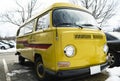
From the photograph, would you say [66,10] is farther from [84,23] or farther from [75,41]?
[75,41]

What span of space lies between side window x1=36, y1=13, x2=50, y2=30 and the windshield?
1.16 feet

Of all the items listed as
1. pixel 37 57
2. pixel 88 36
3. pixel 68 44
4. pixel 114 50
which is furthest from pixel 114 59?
pixel 68 44

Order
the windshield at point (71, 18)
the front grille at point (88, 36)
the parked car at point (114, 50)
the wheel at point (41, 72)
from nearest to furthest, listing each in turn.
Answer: the front grille at point (88, 36) → the windshield at point (71, 18) → the wheel at point (41, 72) → the parked car at point (114, 50)

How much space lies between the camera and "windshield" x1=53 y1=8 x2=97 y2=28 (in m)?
5.43

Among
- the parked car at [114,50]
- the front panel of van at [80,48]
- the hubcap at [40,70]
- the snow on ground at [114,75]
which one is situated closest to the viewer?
the front panel of van at [80,48]

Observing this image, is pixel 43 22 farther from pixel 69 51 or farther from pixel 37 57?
pixel 69 51

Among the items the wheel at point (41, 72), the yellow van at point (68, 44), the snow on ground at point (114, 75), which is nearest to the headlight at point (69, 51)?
A: the yellow van at point (68, 44)

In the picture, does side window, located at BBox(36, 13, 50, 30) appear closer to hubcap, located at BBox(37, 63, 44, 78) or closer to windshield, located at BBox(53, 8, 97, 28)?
windshield, located at BBox(53, 8, 97, 28)

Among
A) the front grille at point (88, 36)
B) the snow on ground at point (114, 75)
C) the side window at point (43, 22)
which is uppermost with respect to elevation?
the side window at point (43, 22)

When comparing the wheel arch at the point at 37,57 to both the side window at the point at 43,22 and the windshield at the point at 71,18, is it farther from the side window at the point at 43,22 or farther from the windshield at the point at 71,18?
the windshield at the point at 71,18

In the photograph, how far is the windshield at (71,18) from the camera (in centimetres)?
543

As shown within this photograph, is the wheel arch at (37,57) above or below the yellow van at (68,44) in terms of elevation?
below

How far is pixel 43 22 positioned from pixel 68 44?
150 cm

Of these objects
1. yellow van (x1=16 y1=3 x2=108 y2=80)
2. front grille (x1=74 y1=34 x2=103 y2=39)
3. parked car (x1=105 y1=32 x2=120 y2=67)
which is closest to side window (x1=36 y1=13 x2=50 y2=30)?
yellow van (x1=16 y1=3 x2=108 y2=80)
